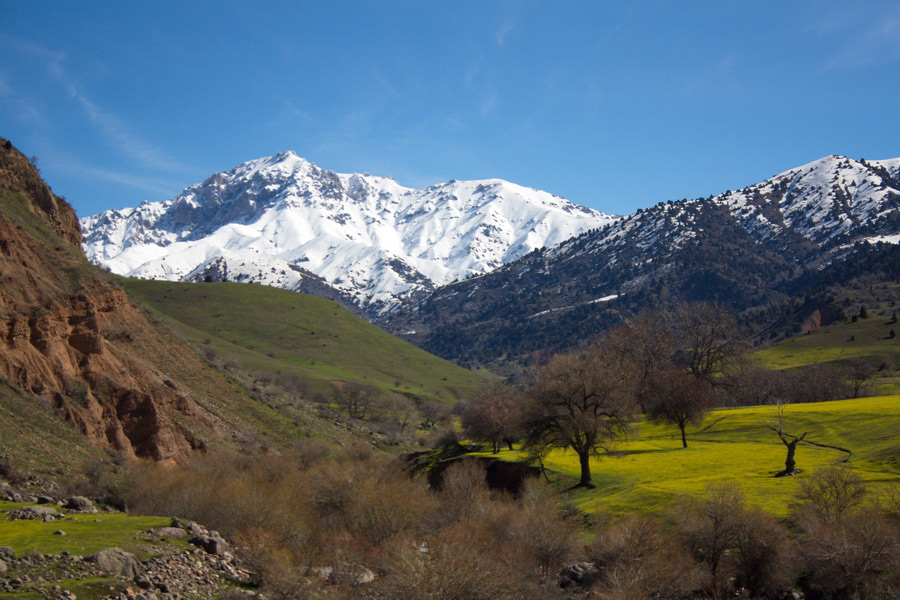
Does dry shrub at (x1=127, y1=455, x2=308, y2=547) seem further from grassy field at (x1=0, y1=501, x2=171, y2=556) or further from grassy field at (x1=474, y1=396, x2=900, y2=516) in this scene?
grassy field at (x1=474, y1=396, x2=900, y2=516)

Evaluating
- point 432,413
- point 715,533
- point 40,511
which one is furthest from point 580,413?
point 432,413

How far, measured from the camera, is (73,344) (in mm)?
51938

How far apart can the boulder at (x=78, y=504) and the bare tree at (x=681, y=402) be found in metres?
53.4

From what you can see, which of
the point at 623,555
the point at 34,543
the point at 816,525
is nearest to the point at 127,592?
the point at 34,543

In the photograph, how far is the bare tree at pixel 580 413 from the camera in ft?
184

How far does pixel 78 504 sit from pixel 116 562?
915 centimetres

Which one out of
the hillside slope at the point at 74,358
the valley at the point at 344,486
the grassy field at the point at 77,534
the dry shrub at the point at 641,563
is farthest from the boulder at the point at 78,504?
the dry shrub at the point at 641,563

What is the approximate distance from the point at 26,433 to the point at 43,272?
61.2 ft

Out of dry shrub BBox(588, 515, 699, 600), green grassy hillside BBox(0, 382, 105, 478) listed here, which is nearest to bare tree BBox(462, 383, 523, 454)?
dry shrub BBox(588, 515, 699, 600)

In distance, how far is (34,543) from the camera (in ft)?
84.4

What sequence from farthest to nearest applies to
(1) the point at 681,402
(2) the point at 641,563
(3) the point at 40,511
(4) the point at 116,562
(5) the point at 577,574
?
(1) the point at 681,402
(5) the point at 577,574
(2) the point at 641,563
(3) the point at 40,511
(4) the point at 116,562

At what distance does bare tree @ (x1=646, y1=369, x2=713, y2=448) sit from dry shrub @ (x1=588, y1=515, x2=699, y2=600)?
33916 millimetres

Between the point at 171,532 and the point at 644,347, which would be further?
the point at 644,347

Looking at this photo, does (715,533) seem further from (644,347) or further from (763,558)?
(644,347)
